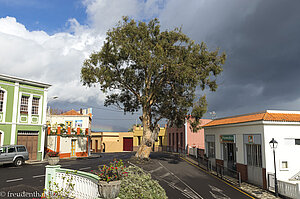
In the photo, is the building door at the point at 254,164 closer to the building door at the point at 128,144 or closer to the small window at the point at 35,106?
the small window at the point at 35,106

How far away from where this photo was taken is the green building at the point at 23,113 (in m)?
25.4

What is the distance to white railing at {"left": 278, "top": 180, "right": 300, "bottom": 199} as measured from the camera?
43.9ft

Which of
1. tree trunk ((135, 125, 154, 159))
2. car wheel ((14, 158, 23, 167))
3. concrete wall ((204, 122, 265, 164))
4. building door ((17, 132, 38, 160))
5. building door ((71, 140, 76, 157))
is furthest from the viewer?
building door ((71, 140, 76, 157))

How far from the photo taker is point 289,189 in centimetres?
1407

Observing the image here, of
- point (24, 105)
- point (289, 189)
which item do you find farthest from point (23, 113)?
point (289, 189)

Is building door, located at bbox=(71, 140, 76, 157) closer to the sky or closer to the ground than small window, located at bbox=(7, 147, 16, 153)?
closer to the ground

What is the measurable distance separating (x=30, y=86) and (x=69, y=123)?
15.7 m

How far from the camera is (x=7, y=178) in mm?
15781

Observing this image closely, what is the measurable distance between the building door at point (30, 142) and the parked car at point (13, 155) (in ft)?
13.1

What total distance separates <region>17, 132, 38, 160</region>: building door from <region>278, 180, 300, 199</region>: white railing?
25.8 m

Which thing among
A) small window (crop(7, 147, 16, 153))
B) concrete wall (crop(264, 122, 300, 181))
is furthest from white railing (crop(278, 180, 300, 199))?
small window (crop(7, 147, 16, 153))

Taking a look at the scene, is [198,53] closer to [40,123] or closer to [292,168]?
[292,168]

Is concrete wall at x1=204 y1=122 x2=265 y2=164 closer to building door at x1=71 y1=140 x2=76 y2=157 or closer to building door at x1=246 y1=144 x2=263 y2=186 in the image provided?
building door at x1=246 y1=144 x2=263 y2=186

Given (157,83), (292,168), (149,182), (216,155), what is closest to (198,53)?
(157,83)
